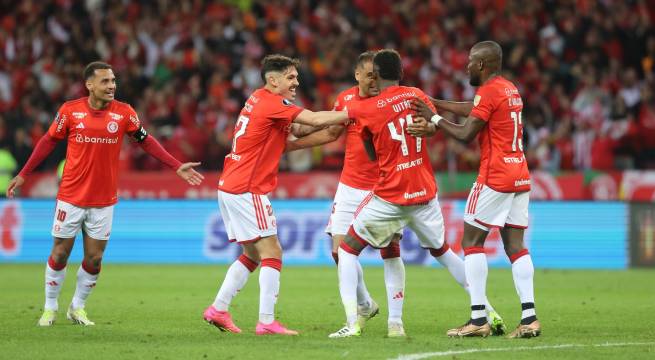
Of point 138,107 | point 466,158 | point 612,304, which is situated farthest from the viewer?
point 138,107

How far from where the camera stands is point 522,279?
9602 millimetres

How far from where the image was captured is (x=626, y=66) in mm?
24109

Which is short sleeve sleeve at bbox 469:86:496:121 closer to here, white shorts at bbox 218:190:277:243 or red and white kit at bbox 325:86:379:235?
red and white kit at bbox 325:86:379:235

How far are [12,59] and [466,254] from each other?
1749 centimetres

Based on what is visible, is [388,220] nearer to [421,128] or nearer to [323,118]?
[421,128]

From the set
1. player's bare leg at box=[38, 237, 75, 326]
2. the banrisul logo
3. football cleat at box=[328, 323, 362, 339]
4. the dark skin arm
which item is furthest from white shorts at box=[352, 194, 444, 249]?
the banrisul logo

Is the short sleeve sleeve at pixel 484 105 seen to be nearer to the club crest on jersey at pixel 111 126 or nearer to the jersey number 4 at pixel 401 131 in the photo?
the jersey number 4 at pixel 401 131

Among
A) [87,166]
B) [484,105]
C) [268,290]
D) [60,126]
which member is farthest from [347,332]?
[60,126]

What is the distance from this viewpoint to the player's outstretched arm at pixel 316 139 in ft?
33.2

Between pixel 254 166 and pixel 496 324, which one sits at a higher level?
pixel 254 166

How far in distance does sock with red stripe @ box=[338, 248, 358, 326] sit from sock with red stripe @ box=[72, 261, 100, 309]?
288cm

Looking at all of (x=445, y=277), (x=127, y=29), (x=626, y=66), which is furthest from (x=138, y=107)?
(x=626, y=66)

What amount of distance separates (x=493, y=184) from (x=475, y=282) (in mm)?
889

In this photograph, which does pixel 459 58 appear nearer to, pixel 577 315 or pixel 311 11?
pixel 311 11
